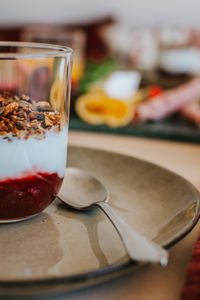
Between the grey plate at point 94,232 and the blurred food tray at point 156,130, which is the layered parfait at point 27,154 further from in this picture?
the blurred food tray at point 156,130

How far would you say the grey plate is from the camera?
1.01 ft

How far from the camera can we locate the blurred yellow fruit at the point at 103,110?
3.14ft

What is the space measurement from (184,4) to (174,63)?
1.25 meters

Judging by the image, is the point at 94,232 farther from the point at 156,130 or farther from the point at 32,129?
the point at 156,130

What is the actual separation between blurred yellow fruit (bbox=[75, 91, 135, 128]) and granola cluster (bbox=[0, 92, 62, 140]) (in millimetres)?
526

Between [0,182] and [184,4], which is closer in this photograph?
[0,182]

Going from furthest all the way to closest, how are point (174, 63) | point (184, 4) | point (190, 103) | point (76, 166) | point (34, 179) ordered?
point (184, 4), point (174, 63), point (190, 103), point (76, 166), point (34, 179)

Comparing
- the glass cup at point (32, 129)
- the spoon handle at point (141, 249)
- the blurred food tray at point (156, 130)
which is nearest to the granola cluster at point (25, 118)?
the glass cup at point (32, 129)

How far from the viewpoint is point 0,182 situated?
400 mm

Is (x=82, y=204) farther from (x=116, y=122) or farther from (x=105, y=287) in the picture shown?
(x=116, y=122)

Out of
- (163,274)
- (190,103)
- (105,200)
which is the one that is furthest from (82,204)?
(190,103)

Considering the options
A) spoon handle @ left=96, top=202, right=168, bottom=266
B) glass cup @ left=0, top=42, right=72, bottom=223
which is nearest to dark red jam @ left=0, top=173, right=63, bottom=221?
glass cup @ left=0, top=42, right=72, bottom=223

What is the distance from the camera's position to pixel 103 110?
995 mm

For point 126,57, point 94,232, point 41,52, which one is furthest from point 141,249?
point 126,57
